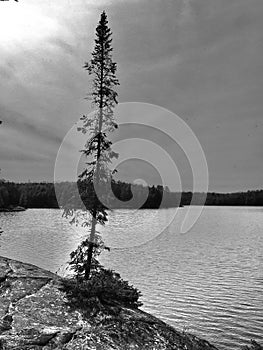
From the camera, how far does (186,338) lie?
12195 mm

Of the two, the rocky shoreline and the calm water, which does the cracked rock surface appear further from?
the calm water

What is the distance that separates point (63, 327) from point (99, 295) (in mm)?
2251

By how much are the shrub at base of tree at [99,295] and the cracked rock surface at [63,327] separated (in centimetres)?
30

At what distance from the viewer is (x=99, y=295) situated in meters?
13.0

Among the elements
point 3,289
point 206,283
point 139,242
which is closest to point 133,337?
point 3,289

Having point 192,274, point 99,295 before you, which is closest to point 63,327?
point 99,295

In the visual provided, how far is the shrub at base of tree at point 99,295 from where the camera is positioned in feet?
40.4

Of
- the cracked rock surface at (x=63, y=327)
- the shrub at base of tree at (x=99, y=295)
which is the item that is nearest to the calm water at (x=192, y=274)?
the shrub at base of tree at (x=99, y=295)

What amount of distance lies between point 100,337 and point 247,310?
47.4 ft

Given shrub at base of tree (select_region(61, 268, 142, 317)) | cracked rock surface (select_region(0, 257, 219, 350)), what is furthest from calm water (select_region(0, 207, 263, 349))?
cracked rock surface (select_region(0, 257, 219, 350))

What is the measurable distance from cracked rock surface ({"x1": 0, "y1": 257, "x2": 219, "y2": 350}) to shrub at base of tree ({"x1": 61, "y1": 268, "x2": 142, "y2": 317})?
30 cm

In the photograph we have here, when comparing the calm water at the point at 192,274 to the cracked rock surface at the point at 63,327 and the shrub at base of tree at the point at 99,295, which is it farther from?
the cracked rock surface at the point at 63,327

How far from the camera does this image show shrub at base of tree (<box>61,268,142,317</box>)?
40.4 ft

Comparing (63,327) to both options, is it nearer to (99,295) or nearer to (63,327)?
(63,327)
